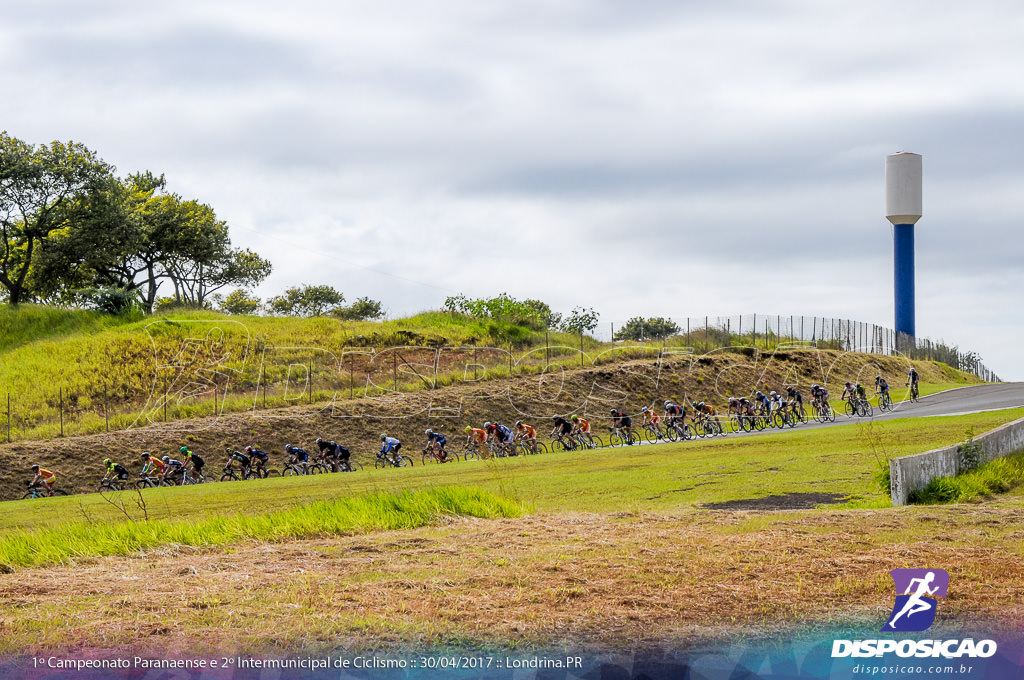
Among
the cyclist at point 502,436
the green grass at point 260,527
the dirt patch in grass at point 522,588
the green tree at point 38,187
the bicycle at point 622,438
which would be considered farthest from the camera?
the green tree at point 38,187

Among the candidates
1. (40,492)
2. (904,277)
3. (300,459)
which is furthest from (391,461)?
(904,277)

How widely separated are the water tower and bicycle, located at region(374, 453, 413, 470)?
53382mm

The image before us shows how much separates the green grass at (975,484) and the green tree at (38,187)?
5800cm

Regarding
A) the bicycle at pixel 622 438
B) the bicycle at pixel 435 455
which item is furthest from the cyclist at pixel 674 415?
the bicycle at pixel 435 455

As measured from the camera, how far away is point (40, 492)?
30844mm

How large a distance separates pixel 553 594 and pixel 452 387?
37398 millimetres

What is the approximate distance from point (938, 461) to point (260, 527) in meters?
11.2

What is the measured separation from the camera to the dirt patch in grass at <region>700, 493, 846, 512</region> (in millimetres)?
15391

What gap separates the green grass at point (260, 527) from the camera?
12.1 meters

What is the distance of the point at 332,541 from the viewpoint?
12.0 m

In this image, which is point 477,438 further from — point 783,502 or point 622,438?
point 783,502

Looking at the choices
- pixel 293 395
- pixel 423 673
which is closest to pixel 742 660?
pixel 423 673

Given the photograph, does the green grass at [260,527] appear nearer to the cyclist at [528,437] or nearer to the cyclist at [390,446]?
the cyclist at [390,446]

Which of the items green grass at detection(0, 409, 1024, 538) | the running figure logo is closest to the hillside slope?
green grass at detection(0, 409, 1024, 538)
